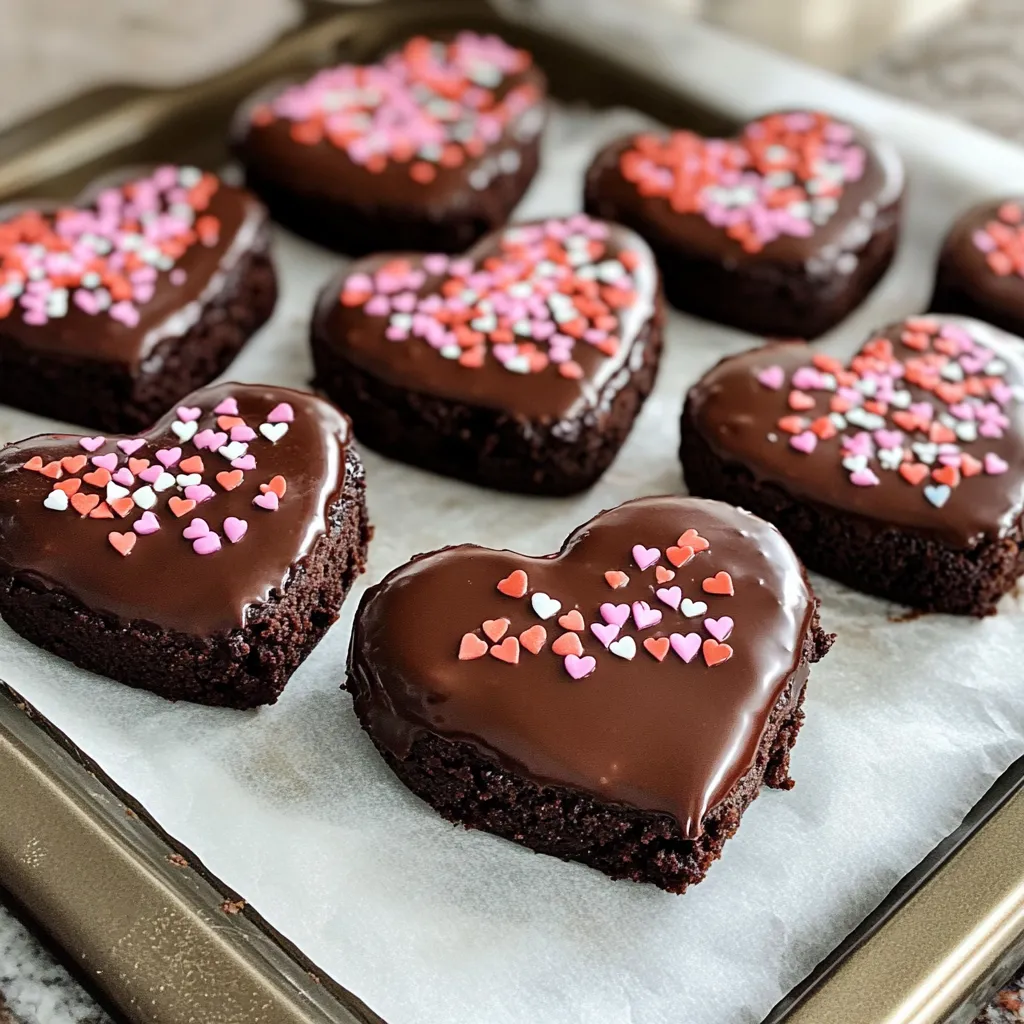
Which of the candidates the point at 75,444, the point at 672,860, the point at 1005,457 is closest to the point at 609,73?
the point at 1005,457

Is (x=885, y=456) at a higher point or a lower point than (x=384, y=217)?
higher

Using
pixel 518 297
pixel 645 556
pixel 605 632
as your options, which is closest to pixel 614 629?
pixel 605 632

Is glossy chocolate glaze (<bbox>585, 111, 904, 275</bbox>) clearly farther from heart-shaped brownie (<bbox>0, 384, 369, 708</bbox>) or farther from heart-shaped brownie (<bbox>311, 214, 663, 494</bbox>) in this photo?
heart-shaped brownie (<bbox>0, 384, 369, 708</bbox>)

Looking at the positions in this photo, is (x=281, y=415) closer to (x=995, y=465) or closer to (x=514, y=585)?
(x=514, y=585)

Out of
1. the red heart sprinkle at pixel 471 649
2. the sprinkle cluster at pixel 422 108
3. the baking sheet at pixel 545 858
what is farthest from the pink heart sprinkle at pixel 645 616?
the sprinkle cluster at pixel 422 108

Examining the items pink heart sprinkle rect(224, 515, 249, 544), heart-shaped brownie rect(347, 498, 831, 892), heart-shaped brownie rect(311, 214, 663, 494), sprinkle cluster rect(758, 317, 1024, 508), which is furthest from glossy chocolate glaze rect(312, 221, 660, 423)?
pink heart sprinkle rect(224, 515, 249, 544)

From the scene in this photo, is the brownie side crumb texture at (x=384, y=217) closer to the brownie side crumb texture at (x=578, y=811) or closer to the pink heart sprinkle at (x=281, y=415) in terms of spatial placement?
the pink heart sprinkle at (x=281, y=415)
